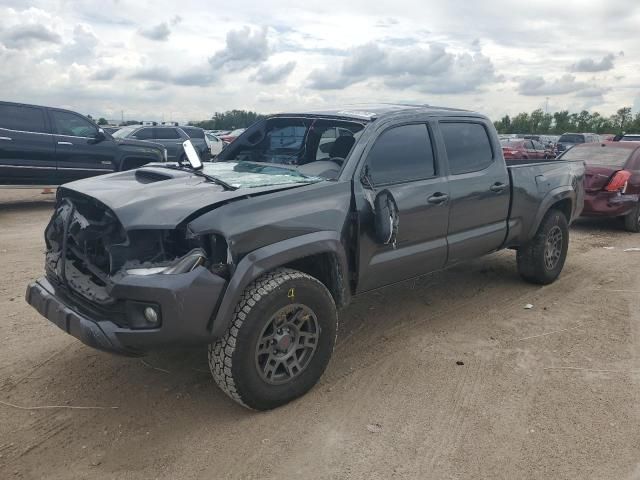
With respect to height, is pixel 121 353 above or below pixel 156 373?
above

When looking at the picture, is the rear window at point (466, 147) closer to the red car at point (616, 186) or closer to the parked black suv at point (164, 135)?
the red car at point (616, 186)

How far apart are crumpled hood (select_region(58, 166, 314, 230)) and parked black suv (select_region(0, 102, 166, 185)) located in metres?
7.24

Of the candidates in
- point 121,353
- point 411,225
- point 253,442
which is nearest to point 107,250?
point 121,353

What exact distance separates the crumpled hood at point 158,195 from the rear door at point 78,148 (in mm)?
7520

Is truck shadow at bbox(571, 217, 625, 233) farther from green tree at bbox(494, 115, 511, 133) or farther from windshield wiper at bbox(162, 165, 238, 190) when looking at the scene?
green tree at bbox(494, 115, 511, 133)

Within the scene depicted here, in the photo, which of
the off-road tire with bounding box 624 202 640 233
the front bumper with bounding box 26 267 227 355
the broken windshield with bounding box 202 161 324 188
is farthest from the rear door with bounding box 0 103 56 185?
the off-road tire with bounding box 624 202 640 233

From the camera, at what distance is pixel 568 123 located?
6694 cm

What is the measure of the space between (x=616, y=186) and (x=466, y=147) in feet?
17.8

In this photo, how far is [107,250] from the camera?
3.19 m

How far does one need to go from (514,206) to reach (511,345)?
4.83 ft

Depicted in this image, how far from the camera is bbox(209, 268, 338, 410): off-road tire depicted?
3.13 m

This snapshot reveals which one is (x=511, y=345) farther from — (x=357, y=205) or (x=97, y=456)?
(x=97, y=456)

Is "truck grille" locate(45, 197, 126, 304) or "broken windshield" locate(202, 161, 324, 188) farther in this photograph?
"broken windshield" locate(202, 161, 324, 188)

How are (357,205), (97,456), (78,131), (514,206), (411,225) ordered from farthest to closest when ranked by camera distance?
(78,131), (514,206), (411,225), (357,205), (97,456)
